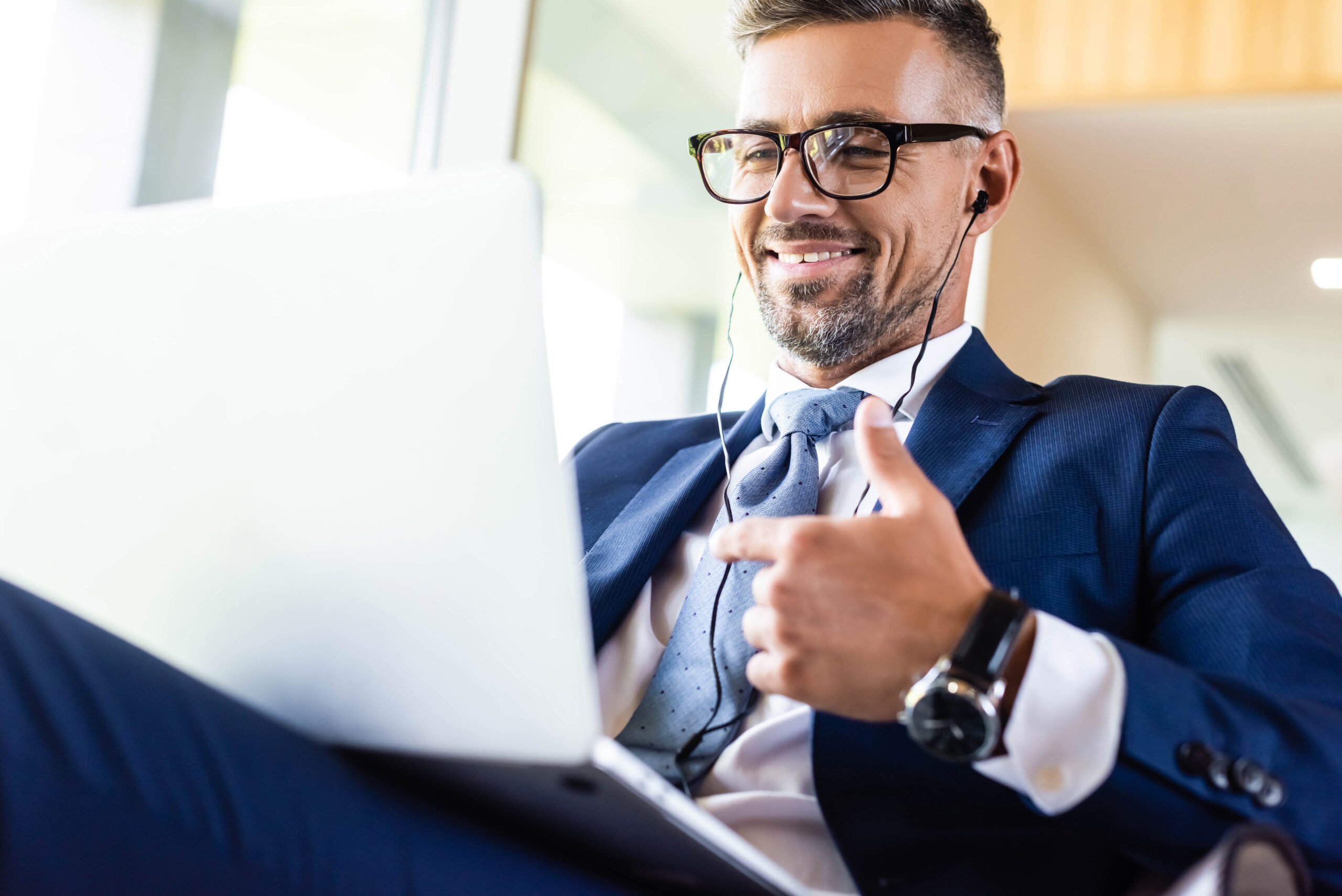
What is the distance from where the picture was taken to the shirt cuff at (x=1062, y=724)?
81 centimetres

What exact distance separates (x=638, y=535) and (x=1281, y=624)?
29.5 inches

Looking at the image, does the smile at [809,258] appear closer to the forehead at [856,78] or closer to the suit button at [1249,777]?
the forehead at [856,78]

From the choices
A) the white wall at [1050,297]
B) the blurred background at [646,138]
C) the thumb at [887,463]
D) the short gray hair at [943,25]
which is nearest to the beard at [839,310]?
the short gray hair at [943,25]

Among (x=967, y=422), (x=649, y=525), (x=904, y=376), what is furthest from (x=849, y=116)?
(x=649, y=525)

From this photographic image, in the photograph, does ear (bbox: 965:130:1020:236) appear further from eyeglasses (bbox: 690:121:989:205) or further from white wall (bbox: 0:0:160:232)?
white wall (bbox: 0:0:160:232)

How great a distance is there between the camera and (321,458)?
2.19ft

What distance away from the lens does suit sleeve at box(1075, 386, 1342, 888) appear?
0.81 metres

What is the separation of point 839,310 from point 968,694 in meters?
0.89

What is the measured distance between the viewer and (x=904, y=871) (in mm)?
994

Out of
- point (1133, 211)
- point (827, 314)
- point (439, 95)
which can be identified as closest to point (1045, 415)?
point (827, 314)

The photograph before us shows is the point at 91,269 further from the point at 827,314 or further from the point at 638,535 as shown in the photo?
the point at 827,314

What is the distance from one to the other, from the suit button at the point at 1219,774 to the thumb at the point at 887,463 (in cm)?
29

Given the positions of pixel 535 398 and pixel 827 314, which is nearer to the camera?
pixel 535 398

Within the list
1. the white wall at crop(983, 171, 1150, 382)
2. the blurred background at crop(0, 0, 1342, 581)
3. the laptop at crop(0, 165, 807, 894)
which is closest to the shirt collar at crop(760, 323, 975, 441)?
the blurred background at crop(0, 0, 1342, 581)
